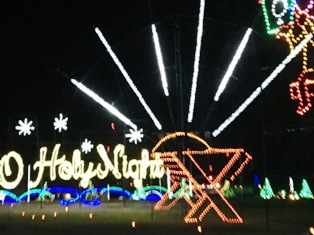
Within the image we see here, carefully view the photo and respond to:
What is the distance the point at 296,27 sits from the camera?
11.4m

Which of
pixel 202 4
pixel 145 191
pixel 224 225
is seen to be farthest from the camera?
pixel 145 191

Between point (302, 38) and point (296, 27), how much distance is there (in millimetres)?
228

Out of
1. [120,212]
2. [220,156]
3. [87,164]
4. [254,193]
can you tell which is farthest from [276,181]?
[120,212]

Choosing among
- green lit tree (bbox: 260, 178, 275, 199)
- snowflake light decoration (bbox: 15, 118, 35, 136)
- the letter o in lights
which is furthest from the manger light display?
snowflake light decoration (bbox: 15, 118, 35, 136)

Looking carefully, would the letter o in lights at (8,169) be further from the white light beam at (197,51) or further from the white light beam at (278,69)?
the white light beam at (278,69)

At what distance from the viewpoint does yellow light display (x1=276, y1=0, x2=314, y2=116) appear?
10.7 m

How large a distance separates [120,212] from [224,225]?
494 centimetres

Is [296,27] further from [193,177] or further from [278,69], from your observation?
[193,177]

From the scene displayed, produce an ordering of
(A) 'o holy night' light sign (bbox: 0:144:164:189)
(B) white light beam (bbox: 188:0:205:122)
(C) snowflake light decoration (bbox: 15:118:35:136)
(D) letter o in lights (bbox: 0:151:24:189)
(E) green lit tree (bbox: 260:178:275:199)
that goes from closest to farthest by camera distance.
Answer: (B) white light beam (bbox: 188:0:205:122) → (D) letter o in lights (bbox: 0:151:24:189) → (A) 'o holy night' light sign (bbox: 0:144:164:189) → (C) snowflake light decoration (bbox: 15:118:35:136) → (E) green lit tree (bbox: 260:178:275:199)

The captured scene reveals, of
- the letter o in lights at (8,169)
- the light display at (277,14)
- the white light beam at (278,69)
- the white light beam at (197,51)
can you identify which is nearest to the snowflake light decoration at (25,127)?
the letter o in lights at (8,169)

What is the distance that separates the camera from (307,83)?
1078 centimetres

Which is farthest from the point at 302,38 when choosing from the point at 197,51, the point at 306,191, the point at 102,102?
the point at 306,191

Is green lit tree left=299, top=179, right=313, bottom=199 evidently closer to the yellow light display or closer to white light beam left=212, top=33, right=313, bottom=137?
white light beam left=212, top=33, right=313, bottom=137

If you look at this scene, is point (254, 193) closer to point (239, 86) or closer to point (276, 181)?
point (276, 181)
